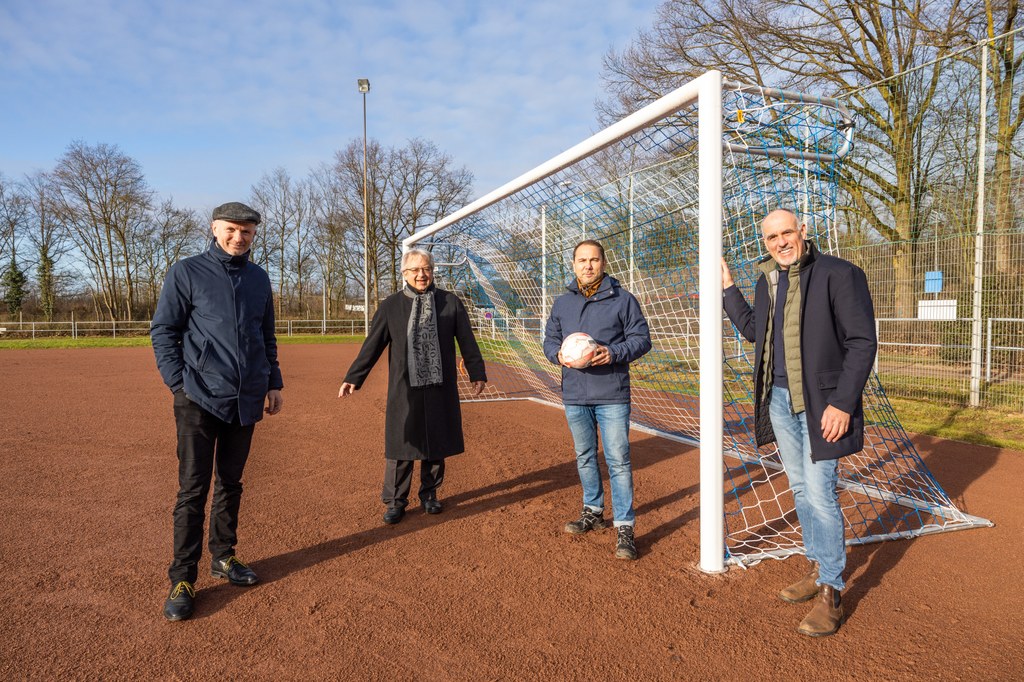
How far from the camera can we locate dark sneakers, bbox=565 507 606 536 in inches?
160

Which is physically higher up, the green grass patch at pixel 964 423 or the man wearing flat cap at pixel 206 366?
the man wearing flat cap at pixel 206 366

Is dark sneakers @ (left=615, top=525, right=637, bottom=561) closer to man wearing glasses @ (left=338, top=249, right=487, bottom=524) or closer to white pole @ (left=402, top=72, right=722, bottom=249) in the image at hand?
man wearing glasses @ (left=338, top=249, right=487, bottom=524)

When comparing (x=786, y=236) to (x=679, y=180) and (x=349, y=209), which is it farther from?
(x=349, y=209)

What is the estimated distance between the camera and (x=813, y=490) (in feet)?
9.48

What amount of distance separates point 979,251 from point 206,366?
9.55m

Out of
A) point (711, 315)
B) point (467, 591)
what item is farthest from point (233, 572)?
point (711, 315)

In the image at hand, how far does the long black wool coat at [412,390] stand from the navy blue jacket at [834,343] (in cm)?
233

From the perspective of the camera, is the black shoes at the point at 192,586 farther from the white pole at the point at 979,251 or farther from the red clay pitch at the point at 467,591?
the white pole at the point at 979,251

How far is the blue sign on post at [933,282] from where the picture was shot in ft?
29.2

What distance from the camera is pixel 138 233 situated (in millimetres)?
34125

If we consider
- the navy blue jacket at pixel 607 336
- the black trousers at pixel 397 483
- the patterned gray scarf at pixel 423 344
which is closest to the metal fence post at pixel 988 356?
the navy blue jacket at pixel 607 336

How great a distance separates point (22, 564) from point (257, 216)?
2435 mm

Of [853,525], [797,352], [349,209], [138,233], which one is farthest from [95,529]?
[138,233]

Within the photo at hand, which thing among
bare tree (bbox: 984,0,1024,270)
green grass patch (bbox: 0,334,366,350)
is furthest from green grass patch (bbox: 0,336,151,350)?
bare tree (bbox: 984,0,1024,270)
